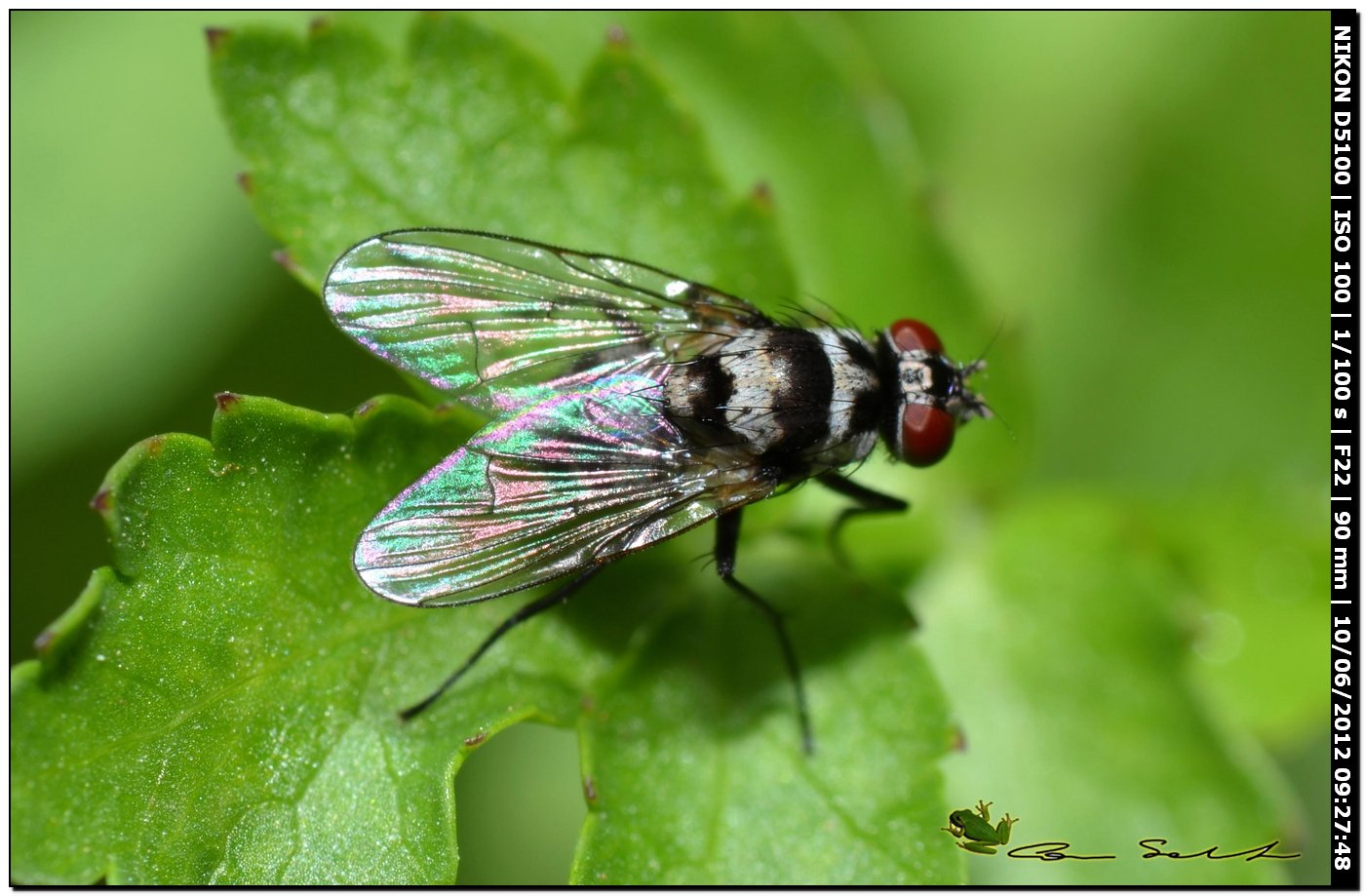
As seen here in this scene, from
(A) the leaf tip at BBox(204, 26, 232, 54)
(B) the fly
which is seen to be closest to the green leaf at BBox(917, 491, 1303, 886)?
(B) the fly

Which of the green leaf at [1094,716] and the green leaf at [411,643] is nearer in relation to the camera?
the green leaf at [411,643]

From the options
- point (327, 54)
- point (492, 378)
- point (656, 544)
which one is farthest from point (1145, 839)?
point (327, 54)

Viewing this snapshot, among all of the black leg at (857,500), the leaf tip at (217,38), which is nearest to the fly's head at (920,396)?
the black leg at (857,500)

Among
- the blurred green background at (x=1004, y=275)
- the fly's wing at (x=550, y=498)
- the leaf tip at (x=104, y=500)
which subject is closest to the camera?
the leaf tip at (x=104, y=500)
